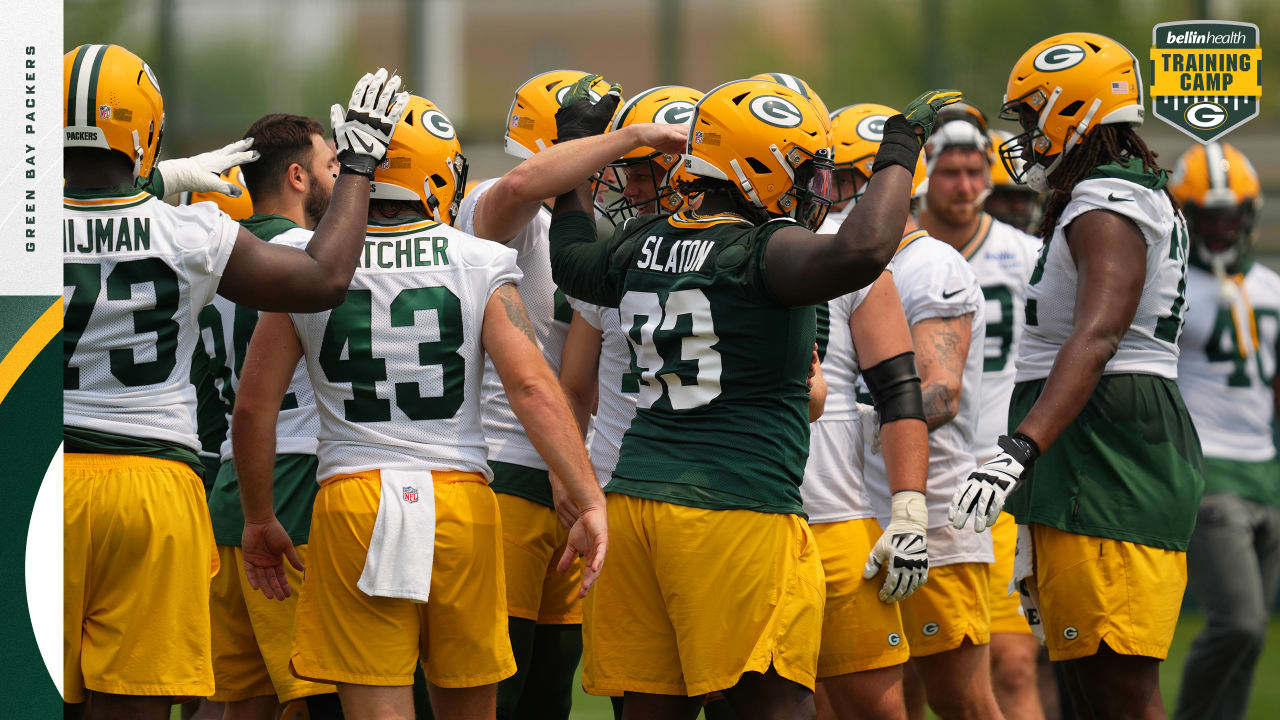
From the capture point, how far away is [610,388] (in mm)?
5008

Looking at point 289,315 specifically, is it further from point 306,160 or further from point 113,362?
point 306,160

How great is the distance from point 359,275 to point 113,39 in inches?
394

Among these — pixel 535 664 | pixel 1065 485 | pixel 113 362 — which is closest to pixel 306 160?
pixel 113 362

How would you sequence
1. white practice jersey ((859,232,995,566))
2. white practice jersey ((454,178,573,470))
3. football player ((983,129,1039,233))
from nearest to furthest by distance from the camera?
white practice jersey ((859,232,995,566)), white practice jersey ((454,178,573,470)), football player ((983,129,1039,233))

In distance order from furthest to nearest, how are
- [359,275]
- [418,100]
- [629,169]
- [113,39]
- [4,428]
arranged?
1. [113,39]
2. [629,169]
3. [418,100]
4. [359,275]
5. [4,428]

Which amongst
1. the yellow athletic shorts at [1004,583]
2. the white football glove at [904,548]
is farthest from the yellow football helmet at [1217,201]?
the white football glove at [904,548]

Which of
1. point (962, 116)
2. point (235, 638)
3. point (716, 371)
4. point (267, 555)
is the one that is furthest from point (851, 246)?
point (962, 116)

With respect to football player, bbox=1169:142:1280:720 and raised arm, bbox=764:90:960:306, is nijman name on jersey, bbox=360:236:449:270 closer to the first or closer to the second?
raised arm, bbox=764:90:960:306

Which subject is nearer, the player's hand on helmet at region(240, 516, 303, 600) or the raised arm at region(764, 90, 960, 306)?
the raised arm at region(764, 90, 960, 306)

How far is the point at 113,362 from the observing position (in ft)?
12.2

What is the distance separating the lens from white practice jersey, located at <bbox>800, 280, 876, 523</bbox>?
4.73 metres

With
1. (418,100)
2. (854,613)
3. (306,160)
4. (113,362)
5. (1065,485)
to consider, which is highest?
(418,100)

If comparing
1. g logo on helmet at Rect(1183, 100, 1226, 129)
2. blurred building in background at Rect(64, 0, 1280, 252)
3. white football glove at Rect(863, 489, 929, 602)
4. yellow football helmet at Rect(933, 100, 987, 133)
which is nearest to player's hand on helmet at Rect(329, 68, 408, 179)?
white football glove at Rect(863, 489, 929, 602)

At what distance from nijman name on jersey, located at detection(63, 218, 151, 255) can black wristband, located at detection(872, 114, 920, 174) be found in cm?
191
